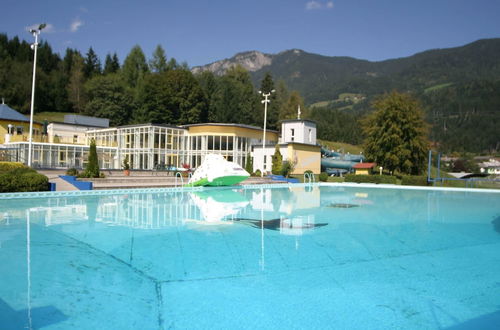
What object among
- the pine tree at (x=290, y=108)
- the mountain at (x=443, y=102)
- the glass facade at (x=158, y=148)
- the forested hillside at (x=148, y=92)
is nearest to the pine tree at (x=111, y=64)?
the forested hillside at (x=148, y=92)

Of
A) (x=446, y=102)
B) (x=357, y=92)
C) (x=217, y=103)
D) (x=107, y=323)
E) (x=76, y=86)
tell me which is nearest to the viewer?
(x=107, y=323)

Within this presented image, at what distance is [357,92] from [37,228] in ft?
622

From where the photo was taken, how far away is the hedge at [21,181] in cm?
1529

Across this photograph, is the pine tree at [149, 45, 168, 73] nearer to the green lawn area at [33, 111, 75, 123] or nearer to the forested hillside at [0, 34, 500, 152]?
the forested hillside at [0, 34, 500, 152]

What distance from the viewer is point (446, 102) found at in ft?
431

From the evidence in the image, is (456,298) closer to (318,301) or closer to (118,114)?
(318,301)

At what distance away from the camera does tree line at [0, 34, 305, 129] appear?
165 ft

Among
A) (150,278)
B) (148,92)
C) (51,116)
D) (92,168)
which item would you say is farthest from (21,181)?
(51,116)

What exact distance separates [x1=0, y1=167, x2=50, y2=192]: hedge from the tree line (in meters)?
34.0

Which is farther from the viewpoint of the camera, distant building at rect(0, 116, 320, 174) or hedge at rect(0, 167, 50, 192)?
distant building at rect(0, 116, 320, 174)

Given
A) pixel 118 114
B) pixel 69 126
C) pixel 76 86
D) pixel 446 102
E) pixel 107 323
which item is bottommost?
pixel 107 323

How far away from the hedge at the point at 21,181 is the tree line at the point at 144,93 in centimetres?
3402

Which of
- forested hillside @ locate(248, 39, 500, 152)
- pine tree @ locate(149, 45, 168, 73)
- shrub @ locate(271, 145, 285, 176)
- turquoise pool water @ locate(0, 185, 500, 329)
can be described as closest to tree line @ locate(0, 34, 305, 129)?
pine tree @ locate(149, 45, 168, 73)

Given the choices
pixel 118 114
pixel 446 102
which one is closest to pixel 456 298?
pixel 118 114
